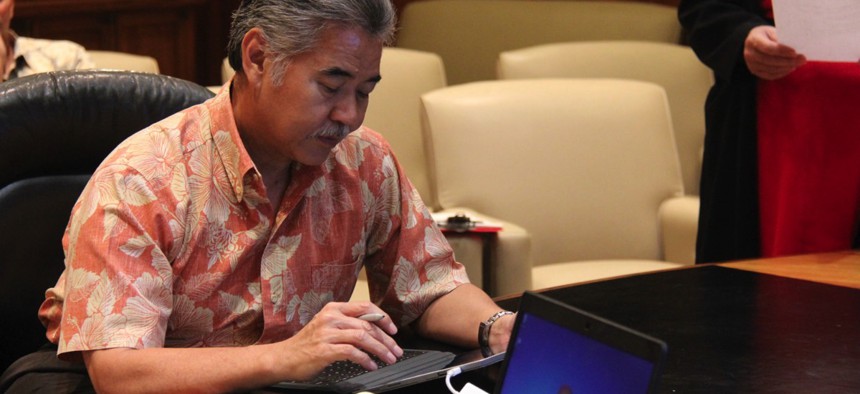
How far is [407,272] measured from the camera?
1710 mm

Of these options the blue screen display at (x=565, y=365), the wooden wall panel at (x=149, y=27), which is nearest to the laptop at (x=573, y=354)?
the blue screen display at (x=565, y=365)

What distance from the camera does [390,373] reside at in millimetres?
1366

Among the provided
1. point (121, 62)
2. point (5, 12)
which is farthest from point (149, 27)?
point (5, 12)

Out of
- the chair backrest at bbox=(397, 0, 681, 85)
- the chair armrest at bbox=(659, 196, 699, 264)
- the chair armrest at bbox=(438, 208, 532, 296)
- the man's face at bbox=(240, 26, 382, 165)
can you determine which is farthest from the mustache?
the chair backrest at bbox=(397, 0, 681, 85)

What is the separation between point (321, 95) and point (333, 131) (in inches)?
2.0

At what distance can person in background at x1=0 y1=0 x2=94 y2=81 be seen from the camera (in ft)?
9.28

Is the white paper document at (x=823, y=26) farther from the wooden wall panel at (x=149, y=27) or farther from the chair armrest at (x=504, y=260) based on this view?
the wooden wall panel at (x=149, y=27)

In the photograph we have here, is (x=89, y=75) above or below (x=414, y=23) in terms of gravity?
above

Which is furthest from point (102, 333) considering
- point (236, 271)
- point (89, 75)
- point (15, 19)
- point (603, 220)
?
point (15, 19)

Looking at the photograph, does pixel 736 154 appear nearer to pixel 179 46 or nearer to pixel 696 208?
pixel 696 208

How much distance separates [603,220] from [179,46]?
2404mm

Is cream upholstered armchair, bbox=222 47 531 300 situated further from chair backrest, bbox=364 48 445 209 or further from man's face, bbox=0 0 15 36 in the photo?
man's face, bbox=0 0 15 36

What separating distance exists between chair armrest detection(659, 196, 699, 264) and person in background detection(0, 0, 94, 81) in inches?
57.7

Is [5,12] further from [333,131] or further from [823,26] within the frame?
[823,26]
